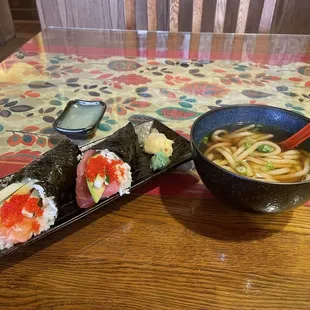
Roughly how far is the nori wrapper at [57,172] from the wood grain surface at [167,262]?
9 cm

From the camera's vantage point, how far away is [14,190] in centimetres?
72

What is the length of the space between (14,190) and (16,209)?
7cm

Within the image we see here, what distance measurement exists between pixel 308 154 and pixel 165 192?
0.40m

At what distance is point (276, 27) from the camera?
2961mm

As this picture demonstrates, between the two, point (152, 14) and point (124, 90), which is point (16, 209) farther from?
point (152, 14)

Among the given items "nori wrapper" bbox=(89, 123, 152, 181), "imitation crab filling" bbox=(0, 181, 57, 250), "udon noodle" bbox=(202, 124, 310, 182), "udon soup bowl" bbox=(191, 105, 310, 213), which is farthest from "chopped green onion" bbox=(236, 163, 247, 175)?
"imitation crab filling" bbox=(0, 181, 57, 250)

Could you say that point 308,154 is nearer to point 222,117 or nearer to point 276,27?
point 222,117

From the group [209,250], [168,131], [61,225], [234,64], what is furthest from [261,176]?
[234,64]

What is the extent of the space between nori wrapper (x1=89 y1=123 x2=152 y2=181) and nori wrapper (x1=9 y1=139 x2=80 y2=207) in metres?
0.08

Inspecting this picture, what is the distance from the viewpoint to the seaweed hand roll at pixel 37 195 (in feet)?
2.15

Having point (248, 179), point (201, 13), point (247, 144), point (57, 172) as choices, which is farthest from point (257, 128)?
point (201, 13)

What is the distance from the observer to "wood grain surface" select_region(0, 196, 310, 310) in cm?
62

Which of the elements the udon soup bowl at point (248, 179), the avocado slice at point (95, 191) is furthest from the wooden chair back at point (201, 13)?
the avocado slice at point (95, 191)

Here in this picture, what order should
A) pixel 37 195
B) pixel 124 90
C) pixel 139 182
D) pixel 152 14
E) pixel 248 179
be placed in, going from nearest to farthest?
1. pixel 248 179
2. pixel 37 195
3. pixel 139 182
4. pixel 124 90
5. pixel 152 14
